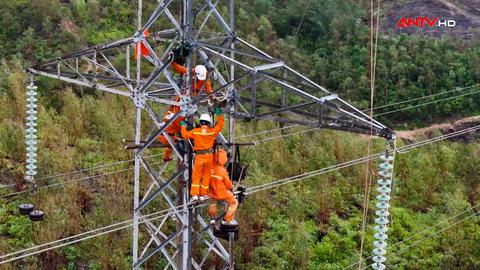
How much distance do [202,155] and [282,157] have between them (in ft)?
31.8

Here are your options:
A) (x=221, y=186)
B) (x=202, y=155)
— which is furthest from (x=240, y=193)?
(x=202, y=155)

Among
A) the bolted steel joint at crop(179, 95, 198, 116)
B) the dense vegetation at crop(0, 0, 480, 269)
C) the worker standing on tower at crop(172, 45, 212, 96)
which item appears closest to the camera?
the bolted steel joint at crop(179, 95, 198, 116)

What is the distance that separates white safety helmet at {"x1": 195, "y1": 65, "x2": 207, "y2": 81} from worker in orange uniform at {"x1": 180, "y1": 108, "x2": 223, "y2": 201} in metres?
0.56

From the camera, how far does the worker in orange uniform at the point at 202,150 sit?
8398mm

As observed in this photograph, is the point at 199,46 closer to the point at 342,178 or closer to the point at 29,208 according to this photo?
the point at 29,208

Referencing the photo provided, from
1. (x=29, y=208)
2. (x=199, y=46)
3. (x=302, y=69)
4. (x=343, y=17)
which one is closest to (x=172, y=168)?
(x=29, y=208)

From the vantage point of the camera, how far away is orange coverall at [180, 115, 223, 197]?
8.40 metres

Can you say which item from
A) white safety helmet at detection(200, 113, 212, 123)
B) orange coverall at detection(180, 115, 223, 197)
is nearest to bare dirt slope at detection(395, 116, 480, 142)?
orange coverall at detection(180, 115, 223, 197)

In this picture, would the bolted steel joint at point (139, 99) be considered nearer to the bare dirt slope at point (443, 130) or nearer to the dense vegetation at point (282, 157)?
the dense vegetation at point (282, 157)

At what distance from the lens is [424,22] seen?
30312mm

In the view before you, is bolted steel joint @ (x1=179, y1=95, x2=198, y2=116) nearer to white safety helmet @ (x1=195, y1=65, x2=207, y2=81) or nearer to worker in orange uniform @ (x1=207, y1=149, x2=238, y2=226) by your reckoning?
white safety helmet @ (x1=195, y1=65, x2=207, y2=81)

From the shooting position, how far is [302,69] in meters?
25.4

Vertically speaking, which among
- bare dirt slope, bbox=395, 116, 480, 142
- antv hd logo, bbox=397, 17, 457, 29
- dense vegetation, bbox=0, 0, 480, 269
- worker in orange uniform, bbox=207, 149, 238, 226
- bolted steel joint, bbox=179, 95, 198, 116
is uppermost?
bolted steel joint, bbox=179, 95, 198, 116

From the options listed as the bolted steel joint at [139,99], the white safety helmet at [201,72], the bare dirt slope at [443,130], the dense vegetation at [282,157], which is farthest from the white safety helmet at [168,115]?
the bare dirt slope at [443,130]
